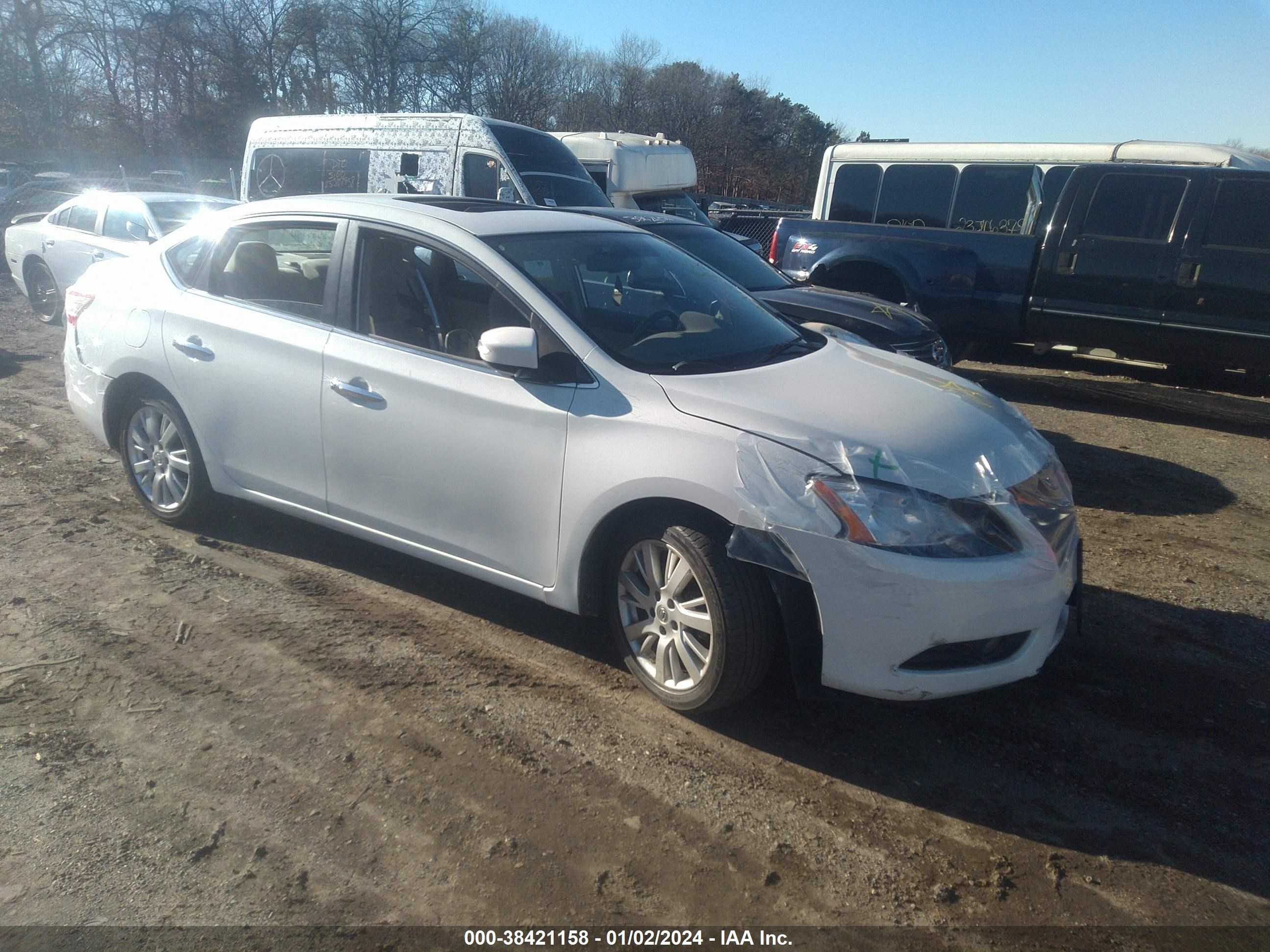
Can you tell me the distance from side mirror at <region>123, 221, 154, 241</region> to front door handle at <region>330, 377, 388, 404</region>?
26.3 ft

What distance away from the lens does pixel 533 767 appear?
10.2 ft

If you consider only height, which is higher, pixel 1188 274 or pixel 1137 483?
pixel 1188 274

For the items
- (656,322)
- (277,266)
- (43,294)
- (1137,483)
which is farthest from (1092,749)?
(43,294)

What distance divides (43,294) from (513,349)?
12.0m

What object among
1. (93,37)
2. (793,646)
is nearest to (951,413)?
(793,646)

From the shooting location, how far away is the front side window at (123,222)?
10727 mm

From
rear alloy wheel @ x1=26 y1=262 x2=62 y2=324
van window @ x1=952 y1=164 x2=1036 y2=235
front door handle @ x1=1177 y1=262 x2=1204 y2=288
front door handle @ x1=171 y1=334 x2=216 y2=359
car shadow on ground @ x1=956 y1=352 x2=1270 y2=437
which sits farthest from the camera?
rear alloy wheel @ x1=26 y1=262 x2=62 y2=324

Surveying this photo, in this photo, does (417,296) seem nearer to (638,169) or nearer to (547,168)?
(547,168)

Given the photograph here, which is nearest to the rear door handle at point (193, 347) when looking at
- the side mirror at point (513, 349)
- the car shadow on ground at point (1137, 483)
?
the side mirror at point (513, 349)

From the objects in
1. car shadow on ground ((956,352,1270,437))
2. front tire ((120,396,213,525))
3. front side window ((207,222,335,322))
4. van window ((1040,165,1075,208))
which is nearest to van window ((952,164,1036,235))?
van window ((1040,165,1075,208))

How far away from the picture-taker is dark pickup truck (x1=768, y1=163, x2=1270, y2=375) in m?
7.97

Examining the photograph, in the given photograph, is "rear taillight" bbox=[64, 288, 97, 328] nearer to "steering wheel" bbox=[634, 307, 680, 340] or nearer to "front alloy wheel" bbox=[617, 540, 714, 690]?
"steering wheel" bbox=[634, 307, 680, 340]

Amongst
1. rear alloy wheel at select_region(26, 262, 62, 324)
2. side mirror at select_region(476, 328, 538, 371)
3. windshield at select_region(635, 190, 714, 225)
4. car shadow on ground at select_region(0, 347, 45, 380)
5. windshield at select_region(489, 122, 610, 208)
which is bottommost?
car shadow on ground at select_region(0, 347, 45, 380)

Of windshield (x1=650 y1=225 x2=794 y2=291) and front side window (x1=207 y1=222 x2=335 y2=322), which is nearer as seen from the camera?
front side window (x1=207 y1=222 x2=335 y2=322)
